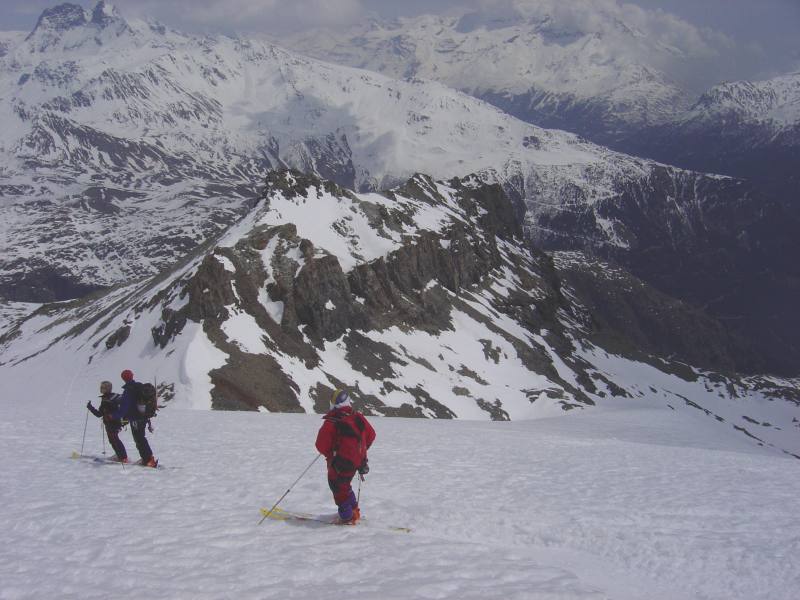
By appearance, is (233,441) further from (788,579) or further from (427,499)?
(788,579)

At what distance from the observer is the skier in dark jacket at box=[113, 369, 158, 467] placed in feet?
70.0

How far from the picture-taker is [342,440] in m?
15.5

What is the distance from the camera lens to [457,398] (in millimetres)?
100688

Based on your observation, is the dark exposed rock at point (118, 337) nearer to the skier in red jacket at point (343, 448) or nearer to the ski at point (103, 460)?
the ski at point (103, 460)

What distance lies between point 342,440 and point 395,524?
2911 mm

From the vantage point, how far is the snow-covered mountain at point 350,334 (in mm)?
76500

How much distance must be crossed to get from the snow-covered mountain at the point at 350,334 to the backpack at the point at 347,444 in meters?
48.7

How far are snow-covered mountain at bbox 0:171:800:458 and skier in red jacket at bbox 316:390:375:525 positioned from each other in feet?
159

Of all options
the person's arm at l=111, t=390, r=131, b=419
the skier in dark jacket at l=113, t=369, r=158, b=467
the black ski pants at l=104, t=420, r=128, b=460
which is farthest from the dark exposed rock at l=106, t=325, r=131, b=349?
the skier in dark jacket at l=113, t=369, r=158, b=467

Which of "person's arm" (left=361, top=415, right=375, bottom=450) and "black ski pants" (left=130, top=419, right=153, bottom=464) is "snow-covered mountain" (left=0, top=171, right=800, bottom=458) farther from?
"person's arm" (left=361, top=415, right=375, bottom=450)

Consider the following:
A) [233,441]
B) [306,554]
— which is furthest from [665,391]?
[306,554]

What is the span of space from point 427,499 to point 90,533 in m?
9.57

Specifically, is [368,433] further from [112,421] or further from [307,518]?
[112,421]

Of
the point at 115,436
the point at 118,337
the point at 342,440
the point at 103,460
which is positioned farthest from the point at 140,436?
the point at 118,337
